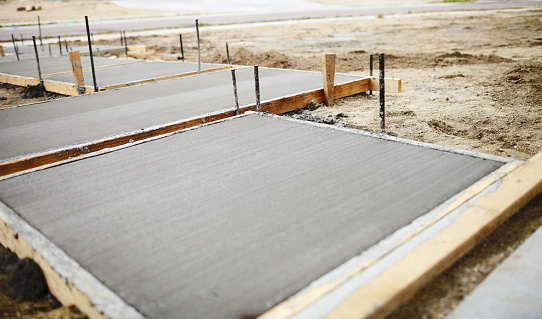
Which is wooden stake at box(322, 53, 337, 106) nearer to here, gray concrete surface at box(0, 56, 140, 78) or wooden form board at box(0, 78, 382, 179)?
wooden form board at box(0, 78, 382, 179)

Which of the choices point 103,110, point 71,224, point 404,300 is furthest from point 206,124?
point 404,300

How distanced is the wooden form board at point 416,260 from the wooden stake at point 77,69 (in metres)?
4.55

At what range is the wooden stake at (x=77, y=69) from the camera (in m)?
4.99

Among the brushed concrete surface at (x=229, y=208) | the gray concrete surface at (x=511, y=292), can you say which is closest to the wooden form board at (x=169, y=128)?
the brushed concrete surface at (x=229, y=208)

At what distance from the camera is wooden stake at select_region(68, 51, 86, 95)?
4988 millimetres

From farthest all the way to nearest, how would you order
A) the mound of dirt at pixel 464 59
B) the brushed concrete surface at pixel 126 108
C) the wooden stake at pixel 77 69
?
1. the mound of dirt at pixel 464 59
2. the wooden stake at pixel 77 69
3. the brushed concrete surface at pixel 126 108

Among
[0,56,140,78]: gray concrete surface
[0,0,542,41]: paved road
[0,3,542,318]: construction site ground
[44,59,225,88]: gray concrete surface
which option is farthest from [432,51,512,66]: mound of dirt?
[0,0,542,41]: paved road

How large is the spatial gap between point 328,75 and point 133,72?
324cm

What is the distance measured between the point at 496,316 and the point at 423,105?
3.59 meters

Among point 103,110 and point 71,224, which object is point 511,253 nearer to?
point 71,224

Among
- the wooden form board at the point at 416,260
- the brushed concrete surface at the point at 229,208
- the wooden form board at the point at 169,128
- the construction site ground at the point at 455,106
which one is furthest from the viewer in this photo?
the wooden form board at the point at 169,128

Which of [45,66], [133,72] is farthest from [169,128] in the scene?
[45,66]

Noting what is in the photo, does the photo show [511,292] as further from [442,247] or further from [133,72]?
[133,72]

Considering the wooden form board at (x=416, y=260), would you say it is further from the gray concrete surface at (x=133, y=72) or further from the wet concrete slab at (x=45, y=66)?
the wet concrete slab at (x=45, y=66)
